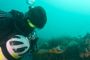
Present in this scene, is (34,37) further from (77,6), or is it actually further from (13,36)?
(77,6)

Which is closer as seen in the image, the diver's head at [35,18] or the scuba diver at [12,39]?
the scuba diver at [12,39]

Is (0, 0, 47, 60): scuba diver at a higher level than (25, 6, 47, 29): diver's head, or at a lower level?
lower

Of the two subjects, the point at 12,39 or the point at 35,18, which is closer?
the point at 12,39

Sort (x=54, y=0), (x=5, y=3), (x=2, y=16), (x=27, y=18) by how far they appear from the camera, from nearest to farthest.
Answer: (x=2, y=16), (x=27, y=18), (x=5, y=3), (x=54, y=0)

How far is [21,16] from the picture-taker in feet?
8.07

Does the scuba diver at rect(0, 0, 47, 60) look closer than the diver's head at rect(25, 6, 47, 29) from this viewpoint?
Yes

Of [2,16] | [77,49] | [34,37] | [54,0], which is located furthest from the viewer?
[54,0]

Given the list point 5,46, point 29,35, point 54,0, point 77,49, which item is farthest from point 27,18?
point 54,0

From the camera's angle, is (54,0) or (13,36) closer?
(13,36)

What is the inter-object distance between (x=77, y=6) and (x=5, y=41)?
152 meters

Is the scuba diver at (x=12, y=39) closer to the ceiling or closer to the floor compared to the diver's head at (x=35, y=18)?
closer to the floor

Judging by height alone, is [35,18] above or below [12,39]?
above

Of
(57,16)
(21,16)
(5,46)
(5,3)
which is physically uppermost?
(57,16)

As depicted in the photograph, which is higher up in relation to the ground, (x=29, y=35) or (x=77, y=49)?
(x=77, y=49)
